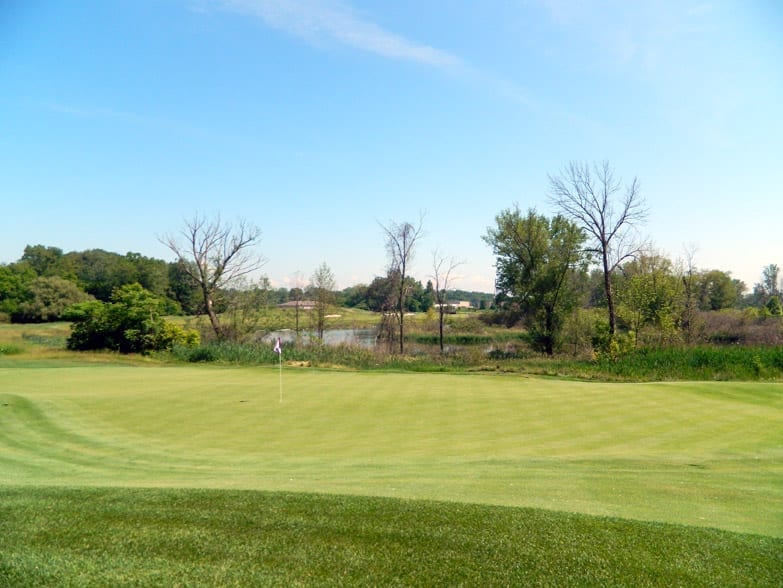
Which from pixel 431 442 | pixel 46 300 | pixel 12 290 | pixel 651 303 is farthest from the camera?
pixel 12 290

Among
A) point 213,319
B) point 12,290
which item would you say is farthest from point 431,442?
point 12,290

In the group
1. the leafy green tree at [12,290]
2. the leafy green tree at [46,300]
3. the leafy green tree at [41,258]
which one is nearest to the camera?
the leafy green tree at [46,300]

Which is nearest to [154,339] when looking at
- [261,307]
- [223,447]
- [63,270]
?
[261,307]

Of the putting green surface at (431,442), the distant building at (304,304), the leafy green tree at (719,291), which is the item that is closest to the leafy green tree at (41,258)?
the distant building at (304,304)

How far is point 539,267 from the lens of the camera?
3566cm

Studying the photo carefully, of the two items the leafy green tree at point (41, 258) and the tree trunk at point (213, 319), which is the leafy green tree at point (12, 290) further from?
the tree trunk at point (213, 319)

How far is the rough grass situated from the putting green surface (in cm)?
85

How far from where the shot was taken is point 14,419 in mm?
10555

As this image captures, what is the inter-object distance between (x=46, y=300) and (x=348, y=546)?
64.5m

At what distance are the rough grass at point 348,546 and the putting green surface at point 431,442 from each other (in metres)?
0.85

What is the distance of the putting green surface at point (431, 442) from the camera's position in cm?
590

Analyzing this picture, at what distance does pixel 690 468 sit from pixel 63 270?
3554 inches

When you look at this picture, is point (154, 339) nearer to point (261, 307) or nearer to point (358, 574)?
point (261, 307)

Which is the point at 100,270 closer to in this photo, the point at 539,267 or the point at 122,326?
the point at 122,326
